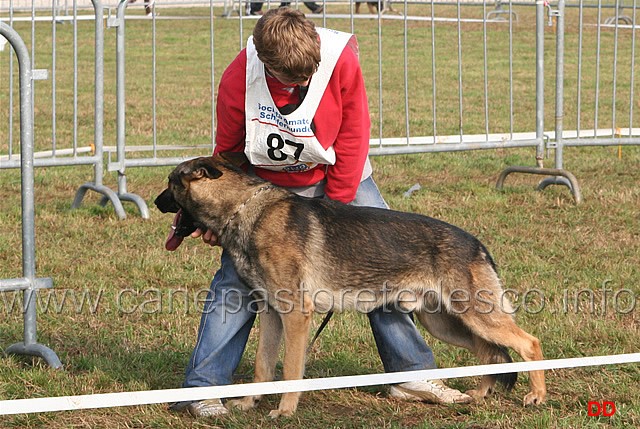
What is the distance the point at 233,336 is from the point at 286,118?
102 centimetres

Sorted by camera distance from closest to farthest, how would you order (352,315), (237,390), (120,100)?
(237,390) → (352,315) → (120,100)

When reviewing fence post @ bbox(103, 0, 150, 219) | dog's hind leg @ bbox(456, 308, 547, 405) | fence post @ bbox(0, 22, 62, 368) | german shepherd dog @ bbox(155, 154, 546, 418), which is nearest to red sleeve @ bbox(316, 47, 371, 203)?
german shepherd dog @ bbox(155, 154, 546, 418)

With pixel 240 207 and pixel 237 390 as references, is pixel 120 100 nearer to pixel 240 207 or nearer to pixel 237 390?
pixel 240 207

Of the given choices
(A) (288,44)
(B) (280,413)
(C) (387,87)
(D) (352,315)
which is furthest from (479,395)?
(C) (387,87)

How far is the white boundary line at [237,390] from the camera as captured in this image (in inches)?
148

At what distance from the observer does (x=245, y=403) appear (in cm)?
461

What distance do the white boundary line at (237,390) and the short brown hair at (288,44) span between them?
1.26 m

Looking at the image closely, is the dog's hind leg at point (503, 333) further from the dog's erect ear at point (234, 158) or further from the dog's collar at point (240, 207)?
the dog's erect ear at point (234, 158)

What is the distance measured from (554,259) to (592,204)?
1.87 meters

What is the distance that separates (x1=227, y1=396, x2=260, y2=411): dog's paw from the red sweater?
978 mm

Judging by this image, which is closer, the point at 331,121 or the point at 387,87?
the point at 331,121

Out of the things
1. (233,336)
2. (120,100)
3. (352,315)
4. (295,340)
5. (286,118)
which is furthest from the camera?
(120,100)

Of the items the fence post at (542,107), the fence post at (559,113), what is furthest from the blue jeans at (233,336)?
the fence post at (542,107)

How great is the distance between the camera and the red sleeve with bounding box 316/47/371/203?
4426mm
